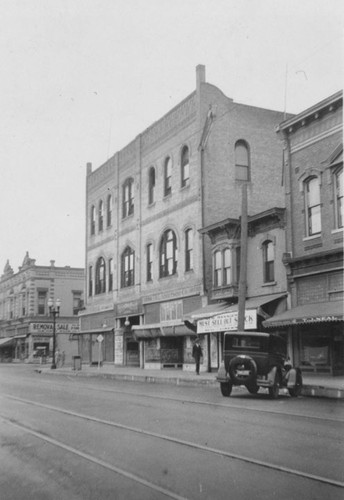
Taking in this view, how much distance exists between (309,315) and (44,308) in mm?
47775

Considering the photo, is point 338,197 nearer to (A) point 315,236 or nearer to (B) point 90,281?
(A) point 315,236

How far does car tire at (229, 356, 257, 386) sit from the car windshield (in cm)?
50

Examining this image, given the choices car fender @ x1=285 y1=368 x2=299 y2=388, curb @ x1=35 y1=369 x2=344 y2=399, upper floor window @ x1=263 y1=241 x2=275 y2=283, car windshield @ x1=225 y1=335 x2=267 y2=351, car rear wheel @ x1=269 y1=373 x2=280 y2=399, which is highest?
upper floor window @ x1=263 y1=241 x2=275 y2=283

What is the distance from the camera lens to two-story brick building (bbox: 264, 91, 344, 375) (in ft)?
75.4

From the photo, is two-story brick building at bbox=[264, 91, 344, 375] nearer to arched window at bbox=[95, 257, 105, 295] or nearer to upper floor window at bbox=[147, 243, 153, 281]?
upper floor window at bbox=[147, 243, 153, 281]

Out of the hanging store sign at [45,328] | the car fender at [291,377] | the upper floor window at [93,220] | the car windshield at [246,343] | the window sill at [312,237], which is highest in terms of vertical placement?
the upper floor window at [93,220]

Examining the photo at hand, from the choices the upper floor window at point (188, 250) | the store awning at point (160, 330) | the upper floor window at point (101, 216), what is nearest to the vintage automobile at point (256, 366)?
the store awning at point (160, 330)

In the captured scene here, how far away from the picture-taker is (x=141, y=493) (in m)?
6.16

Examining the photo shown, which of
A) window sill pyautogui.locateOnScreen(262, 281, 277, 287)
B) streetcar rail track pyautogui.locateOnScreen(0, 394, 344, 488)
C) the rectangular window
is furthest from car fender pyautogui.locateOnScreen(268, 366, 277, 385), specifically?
the rectangular window

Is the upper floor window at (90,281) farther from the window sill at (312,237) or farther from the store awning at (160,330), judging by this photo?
the window sill at (312,237)

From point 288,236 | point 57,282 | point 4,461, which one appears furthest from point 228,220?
point 57,282

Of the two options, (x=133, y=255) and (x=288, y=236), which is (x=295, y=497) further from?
(x=133, y=255)

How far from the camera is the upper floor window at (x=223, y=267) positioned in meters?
29.3

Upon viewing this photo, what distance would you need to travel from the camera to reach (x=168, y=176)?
36594 mm
